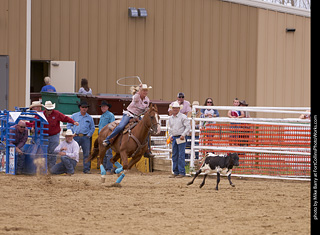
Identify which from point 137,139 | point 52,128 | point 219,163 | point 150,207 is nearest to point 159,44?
point 52,128

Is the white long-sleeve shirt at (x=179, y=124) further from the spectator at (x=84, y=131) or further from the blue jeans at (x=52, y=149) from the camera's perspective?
the blue jeans at (x=52, y=149)

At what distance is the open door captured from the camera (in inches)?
880

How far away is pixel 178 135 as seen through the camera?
623 inches

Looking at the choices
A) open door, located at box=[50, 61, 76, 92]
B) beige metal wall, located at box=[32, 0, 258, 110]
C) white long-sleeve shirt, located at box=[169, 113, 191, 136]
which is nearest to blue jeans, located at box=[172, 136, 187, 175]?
white long-sleeve shirt, located at box=[169, 113, 191, 136]

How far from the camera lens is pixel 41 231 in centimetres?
817

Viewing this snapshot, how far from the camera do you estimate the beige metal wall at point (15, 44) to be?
20.1 metres

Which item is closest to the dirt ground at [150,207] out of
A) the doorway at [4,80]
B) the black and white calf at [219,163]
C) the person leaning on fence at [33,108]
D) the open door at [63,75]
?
the black and white calf at [219,163]

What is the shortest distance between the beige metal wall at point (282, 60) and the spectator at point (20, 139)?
12503 mm

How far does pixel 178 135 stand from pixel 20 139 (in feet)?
12.7

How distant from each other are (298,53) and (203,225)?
19394mm

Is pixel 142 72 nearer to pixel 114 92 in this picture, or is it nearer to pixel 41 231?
pixel 114 92

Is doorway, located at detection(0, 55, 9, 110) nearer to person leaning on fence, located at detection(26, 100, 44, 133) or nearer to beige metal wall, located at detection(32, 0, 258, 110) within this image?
beige metal wall, located at detection(32, 0, 258, 110)

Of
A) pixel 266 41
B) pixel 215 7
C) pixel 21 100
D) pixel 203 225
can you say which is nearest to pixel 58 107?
pixel 21 100

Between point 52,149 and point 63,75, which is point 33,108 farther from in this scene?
point 63,75
